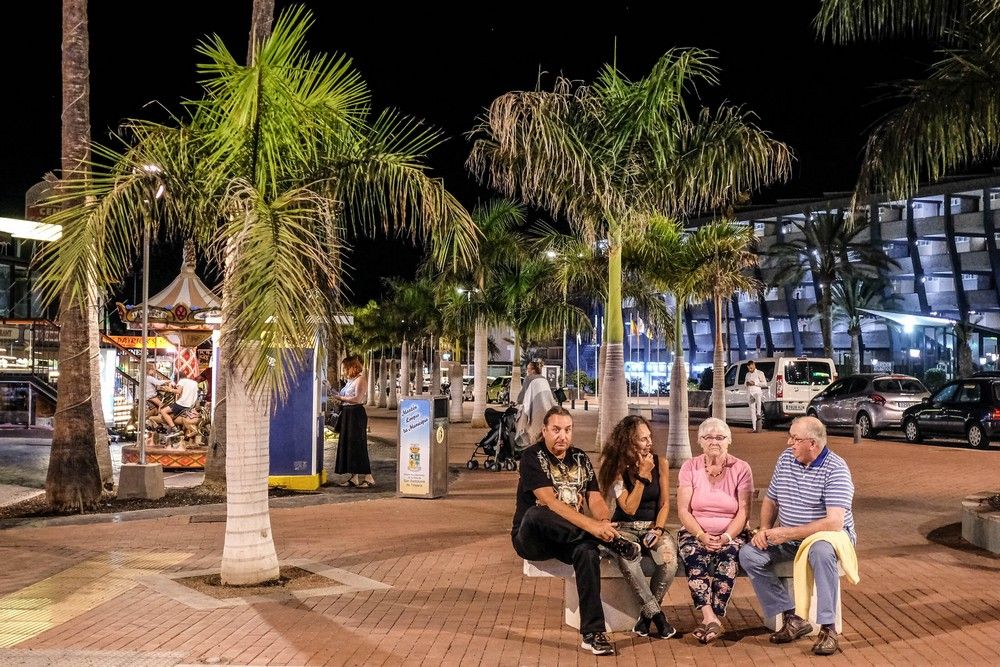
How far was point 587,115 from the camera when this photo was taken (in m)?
14.5

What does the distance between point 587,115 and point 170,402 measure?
9592mm

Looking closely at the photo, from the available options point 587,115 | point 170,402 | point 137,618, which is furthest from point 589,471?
point 170,402

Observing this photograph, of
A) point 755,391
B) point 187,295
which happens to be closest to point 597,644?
point 187,295

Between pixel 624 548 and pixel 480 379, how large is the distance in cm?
2573

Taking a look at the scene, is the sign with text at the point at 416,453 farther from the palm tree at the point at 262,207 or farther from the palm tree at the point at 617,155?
the palm tree at the point at 262,207

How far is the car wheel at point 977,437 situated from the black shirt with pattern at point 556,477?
59.6ft

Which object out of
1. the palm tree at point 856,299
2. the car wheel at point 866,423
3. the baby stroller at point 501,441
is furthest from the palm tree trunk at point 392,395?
the baby stroller at point 501,441

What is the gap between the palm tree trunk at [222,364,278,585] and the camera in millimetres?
7875

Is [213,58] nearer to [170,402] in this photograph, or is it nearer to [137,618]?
[137,618]

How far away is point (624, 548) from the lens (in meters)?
6.50

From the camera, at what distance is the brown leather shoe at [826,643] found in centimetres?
618

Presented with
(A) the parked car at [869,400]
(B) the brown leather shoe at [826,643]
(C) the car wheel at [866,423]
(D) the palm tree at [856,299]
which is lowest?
(B) the brown leather shoe at [826,643]

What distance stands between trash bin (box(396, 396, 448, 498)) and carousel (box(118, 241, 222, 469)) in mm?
4857

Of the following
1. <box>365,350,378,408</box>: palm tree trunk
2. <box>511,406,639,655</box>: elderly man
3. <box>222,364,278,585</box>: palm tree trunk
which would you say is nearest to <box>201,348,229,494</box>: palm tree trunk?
<box>222,364,278,585</box>: palm tree trunk
